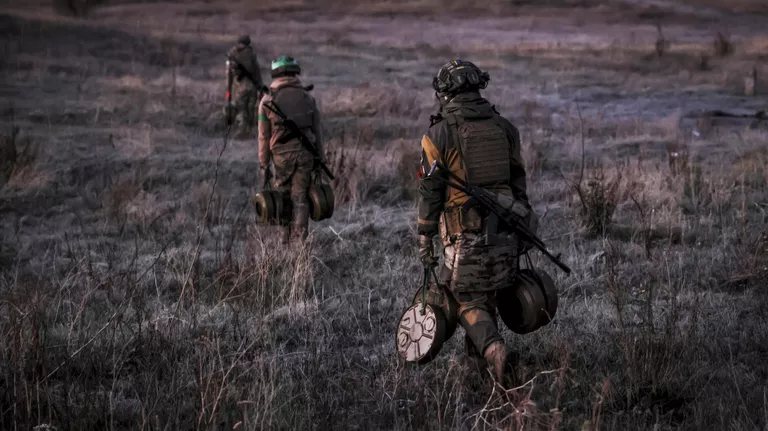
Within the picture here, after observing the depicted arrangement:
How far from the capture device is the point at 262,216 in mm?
7469

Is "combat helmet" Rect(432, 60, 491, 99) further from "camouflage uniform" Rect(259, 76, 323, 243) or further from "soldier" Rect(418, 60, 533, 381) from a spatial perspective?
"camouflage uniform" Rect(259, 76, 323, 243)

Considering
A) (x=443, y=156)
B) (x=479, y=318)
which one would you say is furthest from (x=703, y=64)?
(x=479, y=318)

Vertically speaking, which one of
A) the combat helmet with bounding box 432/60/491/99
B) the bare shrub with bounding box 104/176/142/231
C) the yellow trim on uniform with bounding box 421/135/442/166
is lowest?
the bare shrub with bounding box 104/176/142/231

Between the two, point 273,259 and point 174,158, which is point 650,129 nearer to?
point 174,158

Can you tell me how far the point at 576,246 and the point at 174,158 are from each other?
633 cm

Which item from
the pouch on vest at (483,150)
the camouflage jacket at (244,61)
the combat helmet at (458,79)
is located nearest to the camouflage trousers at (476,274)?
the pouch on vest at (483,150)

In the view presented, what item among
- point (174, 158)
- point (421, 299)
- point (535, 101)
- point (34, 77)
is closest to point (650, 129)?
point (535, 101)

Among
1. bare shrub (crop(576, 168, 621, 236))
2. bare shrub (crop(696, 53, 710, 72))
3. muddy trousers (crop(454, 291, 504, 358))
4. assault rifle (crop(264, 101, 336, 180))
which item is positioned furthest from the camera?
bare shrub (crop(696, 53, 710, 72))

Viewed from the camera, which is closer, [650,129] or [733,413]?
[733,413]

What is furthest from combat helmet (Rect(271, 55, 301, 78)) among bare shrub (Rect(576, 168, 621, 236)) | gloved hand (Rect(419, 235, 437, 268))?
gloved hand (Rect(419, 235, 437, 268))

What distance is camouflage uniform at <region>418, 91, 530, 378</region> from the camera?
4.29m

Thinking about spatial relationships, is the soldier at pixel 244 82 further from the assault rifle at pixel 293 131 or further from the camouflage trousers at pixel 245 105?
the assault rifle at pixel 293 131

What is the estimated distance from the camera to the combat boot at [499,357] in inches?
162

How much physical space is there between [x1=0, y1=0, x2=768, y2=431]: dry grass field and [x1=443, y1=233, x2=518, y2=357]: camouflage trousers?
26 centimetres
